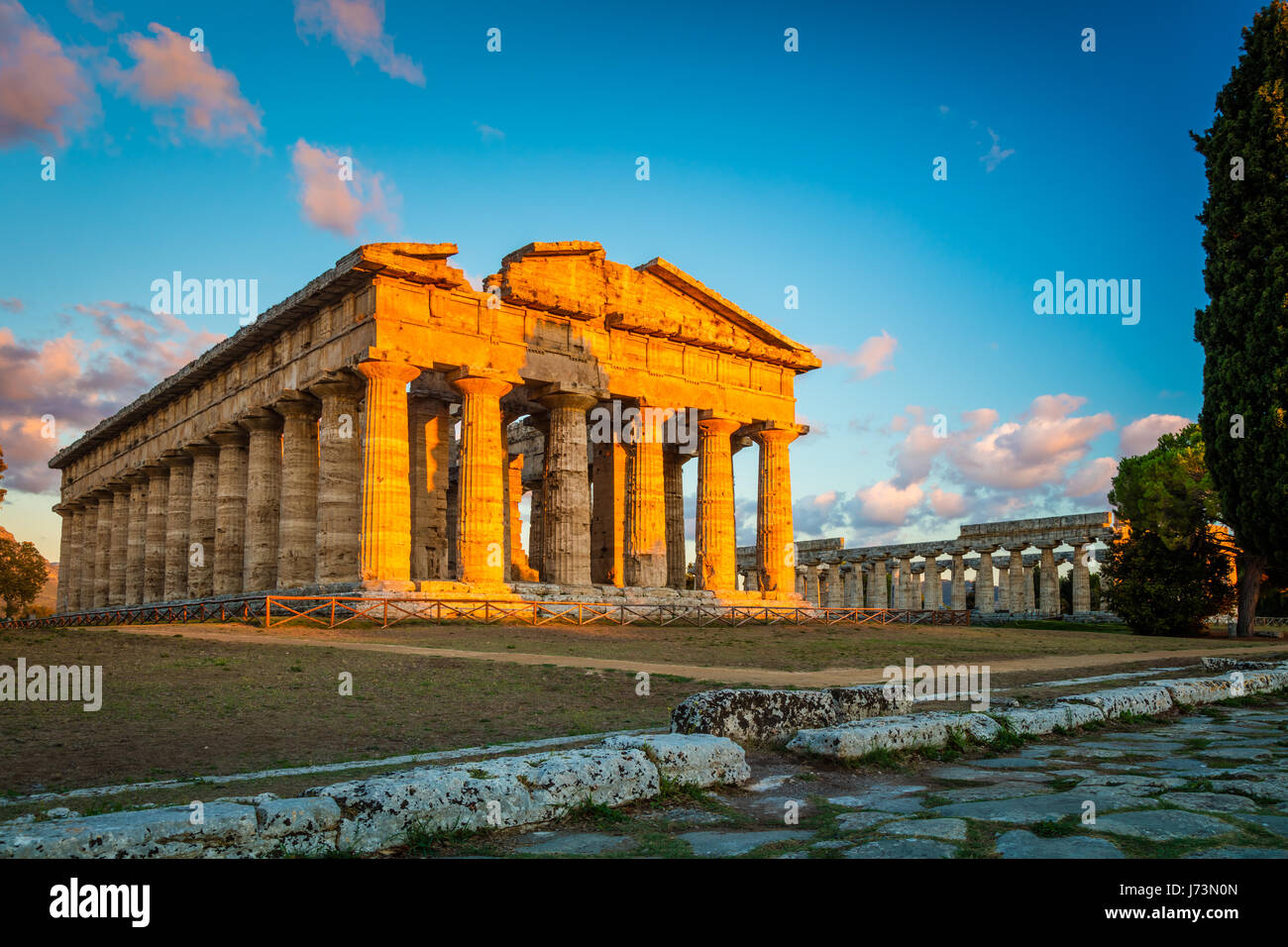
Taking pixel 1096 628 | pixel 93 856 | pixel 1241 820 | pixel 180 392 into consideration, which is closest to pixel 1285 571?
pixel 1096 628

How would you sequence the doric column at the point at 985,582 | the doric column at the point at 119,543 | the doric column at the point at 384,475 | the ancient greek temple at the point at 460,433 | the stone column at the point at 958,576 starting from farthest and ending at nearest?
the stone column at the point at 958,576
the doric column at the point at 985,582
the doric column at the point at 119,543
the ancient greek temple at the point at 460,433
the doric column at the point at 384,475

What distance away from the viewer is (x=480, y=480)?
29188mm

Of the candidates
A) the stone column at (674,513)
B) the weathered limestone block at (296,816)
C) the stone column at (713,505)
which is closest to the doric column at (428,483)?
the stone column at (713,505)

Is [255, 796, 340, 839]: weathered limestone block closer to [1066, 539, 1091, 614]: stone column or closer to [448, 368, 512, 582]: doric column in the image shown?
[448, 368, 512, 582]: doric column

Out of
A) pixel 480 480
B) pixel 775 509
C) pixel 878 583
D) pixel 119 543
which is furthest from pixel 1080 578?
pixel 119 543

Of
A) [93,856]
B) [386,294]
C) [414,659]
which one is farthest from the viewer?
[386,294]

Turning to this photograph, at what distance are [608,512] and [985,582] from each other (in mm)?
28536

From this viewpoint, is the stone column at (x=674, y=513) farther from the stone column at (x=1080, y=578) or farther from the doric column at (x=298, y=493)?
the stone column at (x=1080, y=578)

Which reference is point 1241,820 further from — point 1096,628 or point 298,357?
point 1096,628

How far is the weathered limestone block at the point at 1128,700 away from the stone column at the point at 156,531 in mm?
39038

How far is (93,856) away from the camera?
4.14 m

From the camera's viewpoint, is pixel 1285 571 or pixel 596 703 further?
pixel 1285 571

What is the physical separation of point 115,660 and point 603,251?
71.4 feet

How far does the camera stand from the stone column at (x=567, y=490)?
104ft
